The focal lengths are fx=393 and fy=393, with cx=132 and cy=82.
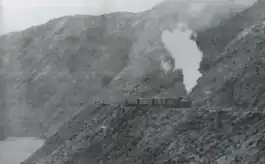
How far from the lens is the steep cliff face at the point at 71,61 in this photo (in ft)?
118

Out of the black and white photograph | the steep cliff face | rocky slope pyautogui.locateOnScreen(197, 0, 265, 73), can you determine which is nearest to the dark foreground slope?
the black and white photograph

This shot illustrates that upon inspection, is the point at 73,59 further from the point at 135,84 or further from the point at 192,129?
the point at 192,129

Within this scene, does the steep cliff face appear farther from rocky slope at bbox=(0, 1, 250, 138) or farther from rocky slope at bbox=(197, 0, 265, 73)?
rocky slope at bbox=(197, 0, 265, 73)

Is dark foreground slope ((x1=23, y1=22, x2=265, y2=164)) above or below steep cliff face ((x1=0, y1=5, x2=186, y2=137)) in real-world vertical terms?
below

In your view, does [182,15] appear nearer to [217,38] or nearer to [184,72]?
[217,38]

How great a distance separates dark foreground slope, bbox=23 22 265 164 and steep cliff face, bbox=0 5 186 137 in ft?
27.0

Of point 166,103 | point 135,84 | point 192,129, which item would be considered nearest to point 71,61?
point 135,84

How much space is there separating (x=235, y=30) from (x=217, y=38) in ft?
5.12

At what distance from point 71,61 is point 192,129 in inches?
1011

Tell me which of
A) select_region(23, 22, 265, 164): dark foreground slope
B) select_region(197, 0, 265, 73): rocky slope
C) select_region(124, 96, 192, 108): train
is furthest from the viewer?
select_region(197, 0, 265, 73): rocky slope

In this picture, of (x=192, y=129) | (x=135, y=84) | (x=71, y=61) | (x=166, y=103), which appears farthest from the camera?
(x=71, y=61)

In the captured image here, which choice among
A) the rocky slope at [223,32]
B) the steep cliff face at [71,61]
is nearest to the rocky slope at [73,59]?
the steep cliff face at [71,61]

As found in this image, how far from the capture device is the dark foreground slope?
661 inches

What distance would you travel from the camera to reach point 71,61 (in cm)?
4219
